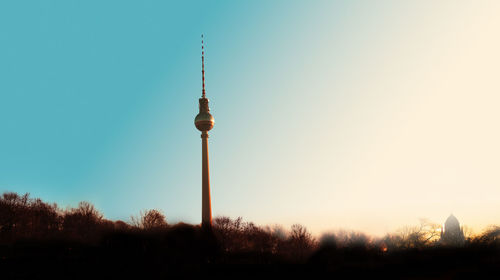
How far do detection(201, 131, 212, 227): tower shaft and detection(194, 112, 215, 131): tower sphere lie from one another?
124 centimetres

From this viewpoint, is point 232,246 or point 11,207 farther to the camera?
point 11,207

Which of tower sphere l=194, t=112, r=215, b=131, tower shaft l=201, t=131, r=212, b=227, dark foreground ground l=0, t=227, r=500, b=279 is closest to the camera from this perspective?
dark foreground ground l=0, t=227, r=500, b=279

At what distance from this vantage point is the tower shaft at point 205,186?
94.5 m

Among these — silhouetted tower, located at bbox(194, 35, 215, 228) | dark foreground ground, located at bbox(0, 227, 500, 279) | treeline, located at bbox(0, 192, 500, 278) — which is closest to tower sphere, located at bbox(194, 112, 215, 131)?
silhouetted tower, located at bbox(194, 35, 215, 228)

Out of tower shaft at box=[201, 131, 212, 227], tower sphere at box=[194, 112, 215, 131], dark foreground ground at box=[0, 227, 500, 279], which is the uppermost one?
tower sphere at box=[194, 112, 215, 131]

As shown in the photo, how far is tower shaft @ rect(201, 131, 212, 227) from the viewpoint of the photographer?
94500mm

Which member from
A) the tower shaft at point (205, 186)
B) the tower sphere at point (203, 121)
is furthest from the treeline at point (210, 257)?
the tower sphere at point (203, 121)

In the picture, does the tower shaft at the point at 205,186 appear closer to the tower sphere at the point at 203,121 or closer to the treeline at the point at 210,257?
the tower sphere at the point at 203,121

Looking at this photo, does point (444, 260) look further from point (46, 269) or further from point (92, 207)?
point (92, 207)

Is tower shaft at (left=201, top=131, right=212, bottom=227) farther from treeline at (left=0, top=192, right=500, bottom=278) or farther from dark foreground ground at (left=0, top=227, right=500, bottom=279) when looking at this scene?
dark foreground ground at (left=0, top=227, right=500, bottom=279)

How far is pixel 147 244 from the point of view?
51250 mm

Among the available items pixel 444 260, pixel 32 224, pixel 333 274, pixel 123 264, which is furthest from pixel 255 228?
pixel 444 260

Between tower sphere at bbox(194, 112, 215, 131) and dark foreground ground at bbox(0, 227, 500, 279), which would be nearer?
dark foreground ground at bbox(0, 227, 500, 279)

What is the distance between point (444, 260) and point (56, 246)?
48099 mm
